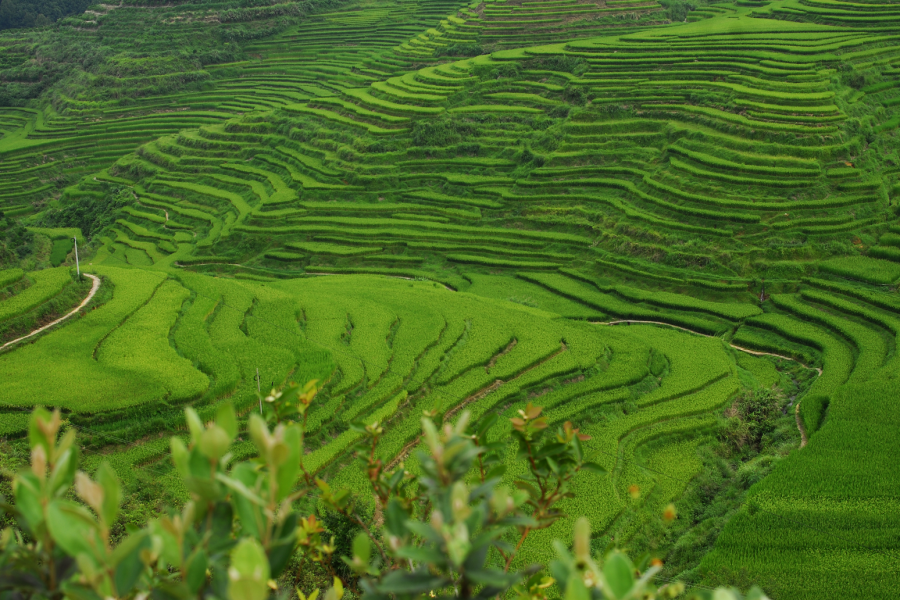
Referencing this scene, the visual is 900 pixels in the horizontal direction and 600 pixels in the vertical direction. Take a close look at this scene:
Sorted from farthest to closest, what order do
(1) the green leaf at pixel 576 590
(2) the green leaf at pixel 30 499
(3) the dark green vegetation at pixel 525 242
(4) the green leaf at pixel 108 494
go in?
(3) the dark green vegetation at pixel 525 242 < (2) the green leaf at pixel 30 499 < (4) the green leaf at pixel 108 494 < (1) the green leaf at pixel 576 590

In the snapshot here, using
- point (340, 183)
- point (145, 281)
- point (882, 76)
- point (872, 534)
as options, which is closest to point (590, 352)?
point (872, 534)

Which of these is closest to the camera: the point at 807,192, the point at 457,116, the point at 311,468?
the point at 311,468

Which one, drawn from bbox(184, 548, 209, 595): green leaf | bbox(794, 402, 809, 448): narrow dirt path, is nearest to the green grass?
bbox(184, 548, 209, 595): green leaf

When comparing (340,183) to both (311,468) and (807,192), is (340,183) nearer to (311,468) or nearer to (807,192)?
(807,192)

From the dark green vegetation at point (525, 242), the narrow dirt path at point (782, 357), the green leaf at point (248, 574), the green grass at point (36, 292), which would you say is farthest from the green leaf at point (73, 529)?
the green grass at point (36, 292)

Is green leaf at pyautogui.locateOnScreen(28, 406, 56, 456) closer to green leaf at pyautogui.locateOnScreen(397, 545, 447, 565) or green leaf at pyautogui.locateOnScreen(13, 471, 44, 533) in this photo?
green leaf at pyautogui.locateOnScreen(13, 471, 44, 533)

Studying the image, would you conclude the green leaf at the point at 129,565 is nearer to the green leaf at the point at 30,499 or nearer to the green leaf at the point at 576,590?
the green leaf at the point at 30,499
